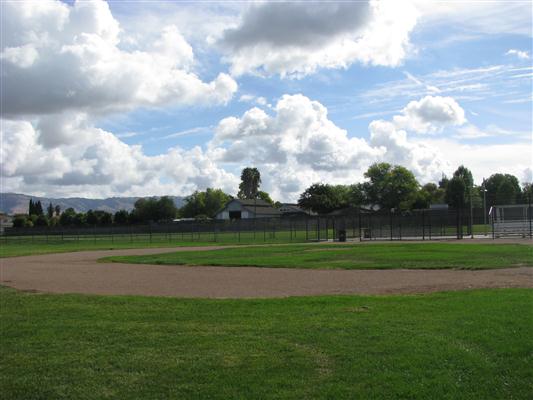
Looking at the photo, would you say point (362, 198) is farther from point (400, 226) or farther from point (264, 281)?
point (264, 281)

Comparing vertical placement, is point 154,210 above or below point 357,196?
below

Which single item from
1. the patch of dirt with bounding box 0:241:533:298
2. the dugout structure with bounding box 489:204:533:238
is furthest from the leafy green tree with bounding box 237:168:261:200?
the patch of dirt with bounding box 0:241:533:298

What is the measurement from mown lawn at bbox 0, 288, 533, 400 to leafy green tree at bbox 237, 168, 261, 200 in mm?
160585

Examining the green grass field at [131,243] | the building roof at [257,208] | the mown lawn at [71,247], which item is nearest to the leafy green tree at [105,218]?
the building roof at [257,208]

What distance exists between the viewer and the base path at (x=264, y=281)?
556 inches

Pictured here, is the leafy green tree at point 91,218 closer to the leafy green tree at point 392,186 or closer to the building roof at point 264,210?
the building roof at point 264,210

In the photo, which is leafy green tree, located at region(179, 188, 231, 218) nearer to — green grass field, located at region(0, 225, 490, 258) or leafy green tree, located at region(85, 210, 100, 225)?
leafy green tree, located at region(85, 210, 100, 225)

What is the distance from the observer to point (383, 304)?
11.0 m

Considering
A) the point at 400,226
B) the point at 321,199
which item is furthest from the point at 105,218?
the point at 400,226

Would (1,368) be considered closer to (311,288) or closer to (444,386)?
(444,386)

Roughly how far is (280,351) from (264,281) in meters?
9.57

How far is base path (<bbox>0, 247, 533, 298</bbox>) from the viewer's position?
14.1m

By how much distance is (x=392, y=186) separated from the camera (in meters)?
123

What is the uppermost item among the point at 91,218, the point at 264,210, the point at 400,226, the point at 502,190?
the point at 502,190
